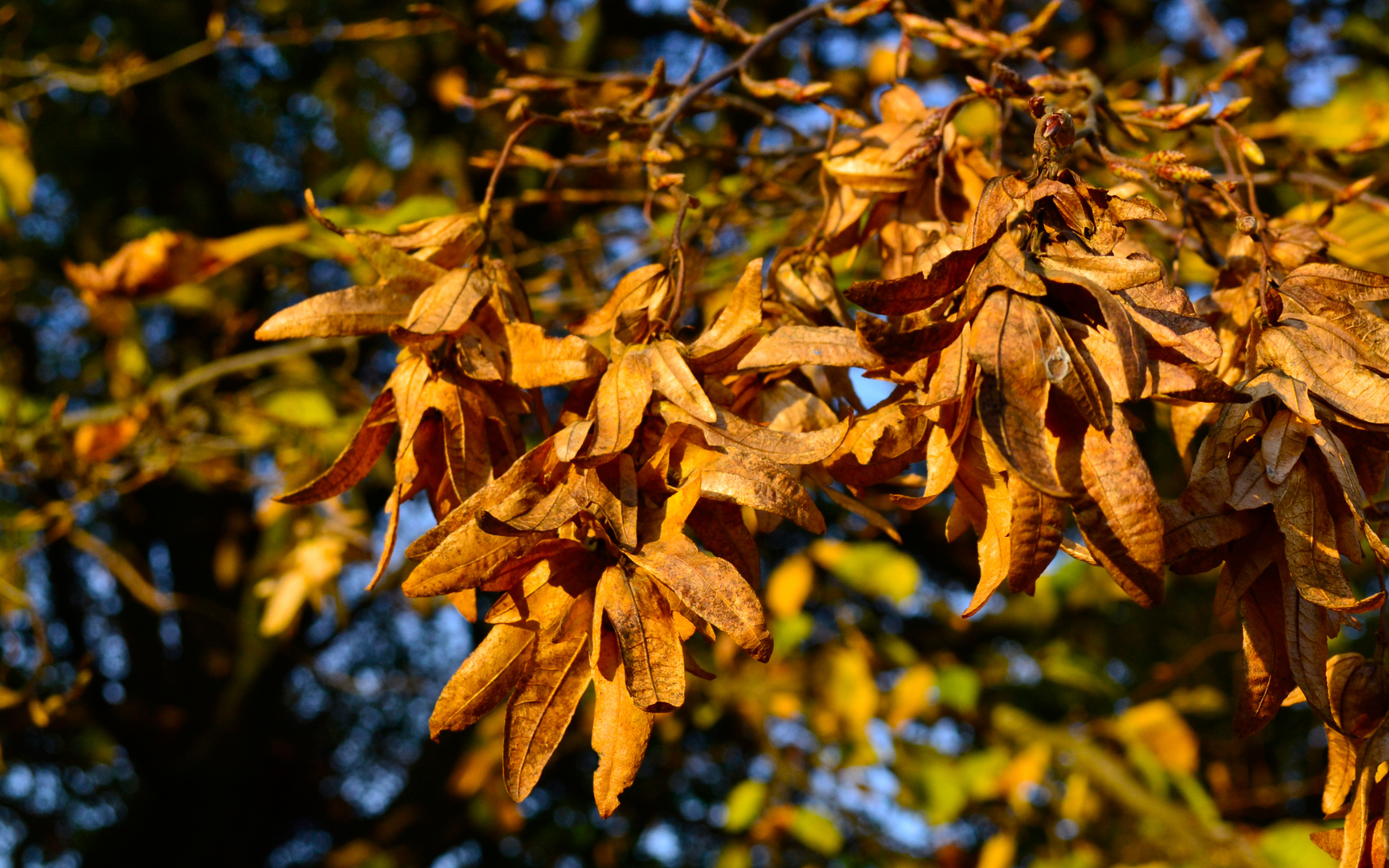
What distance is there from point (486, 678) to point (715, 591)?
22 centimetres

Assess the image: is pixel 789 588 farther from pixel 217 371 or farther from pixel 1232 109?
pixel 1232 109

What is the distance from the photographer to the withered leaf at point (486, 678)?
32.2 inches

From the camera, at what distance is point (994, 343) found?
0.73m

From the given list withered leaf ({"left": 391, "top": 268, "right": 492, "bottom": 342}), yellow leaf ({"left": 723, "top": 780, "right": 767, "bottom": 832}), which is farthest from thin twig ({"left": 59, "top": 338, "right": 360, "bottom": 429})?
yellow leaf ({"left": 723, "top": 780, "right": 767, "bottom": 832})

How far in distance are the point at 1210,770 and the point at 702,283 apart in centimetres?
347

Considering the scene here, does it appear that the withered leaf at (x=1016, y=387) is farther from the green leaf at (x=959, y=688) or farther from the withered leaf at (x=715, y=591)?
the green leaf at (x=959, y=688)

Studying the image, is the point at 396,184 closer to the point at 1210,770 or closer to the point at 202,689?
the point at 202,689

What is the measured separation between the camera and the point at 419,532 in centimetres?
378

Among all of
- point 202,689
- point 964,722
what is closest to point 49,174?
point 202,689

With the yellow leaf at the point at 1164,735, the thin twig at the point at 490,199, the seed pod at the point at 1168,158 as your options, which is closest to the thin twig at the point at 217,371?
the thin twig at the point at 490,199

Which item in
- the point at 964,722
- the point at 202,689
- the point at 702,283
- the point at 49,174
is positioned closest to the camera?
the point at 702,283

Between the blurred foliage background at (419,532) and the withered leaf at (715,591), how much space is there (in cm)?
84

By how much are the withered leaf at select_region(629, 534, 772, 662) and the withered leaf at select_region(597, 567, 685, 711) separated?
0.03 meters

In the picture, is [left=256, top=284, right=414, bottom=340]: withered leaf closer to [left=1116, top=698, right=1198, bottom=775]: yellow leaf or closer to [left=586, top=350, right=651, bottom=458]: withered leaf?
[left=586, top=350, right=651, bottom=458]: withered leaf
